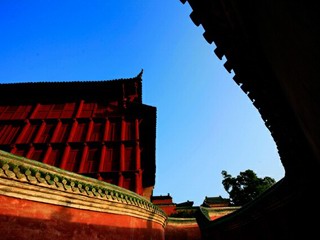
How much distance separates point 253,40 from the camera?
281 cm

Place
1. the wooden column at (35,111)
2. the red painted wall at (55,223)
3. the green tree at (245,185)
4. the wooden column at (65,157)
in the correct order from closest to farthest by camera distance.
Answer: the red painted wall at (55,223) < the wooden column at (65,157) < the wooden column at (35,111) < the green tree at (245,185)

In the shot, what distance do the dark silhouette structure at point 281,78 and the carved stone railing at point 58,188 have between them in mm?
3716

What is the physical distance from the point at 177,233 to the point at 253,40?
11.5m

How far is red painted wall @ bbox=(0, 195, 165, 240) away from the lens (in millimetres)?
3379

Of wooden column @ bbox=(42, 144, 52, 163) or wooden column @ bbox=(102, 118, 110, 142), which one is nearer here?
wooden column @ bbox=(42, 144, 52, 163)

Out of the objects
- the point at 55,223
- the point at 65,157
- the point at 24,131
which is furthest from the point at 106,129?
the point at 55,223

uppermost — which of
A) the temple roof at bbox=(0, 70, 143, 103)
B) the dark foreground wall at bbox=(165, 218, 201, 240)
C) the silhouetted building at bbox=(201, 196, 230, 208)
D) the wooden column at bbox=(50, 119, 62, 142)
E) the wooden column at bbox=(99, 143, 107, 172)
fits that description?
the silhouetted building at bbox=(201, 196, 230, 208)


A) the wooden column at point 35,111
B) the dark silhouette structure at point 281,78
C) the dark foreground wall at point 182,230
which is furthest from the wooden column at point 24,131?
the dark silhouette structure at point 281,78

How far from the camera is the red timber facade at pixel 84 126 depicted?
999 centimetres

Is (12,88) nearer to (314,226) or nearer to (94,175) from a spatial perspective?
(94,175)

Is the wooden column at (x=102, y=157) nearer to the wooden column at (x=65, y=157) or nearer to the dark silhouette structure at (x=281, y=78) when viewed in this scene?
the wooden column at (x=65, y=157)

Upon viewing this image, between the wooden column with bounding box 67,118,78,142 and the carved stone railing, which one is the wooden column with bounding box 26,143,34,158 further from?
the carved stone railing

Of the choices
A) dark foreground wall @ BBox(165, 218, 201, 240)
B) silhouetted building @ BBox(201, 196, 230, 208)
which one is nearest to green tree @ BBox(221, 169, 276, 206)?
silhouetted building @ BBox(201, 196, 230, 208)

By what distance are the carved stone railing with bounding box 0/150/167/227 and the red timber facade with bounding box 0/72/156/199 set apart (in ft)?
12.6
